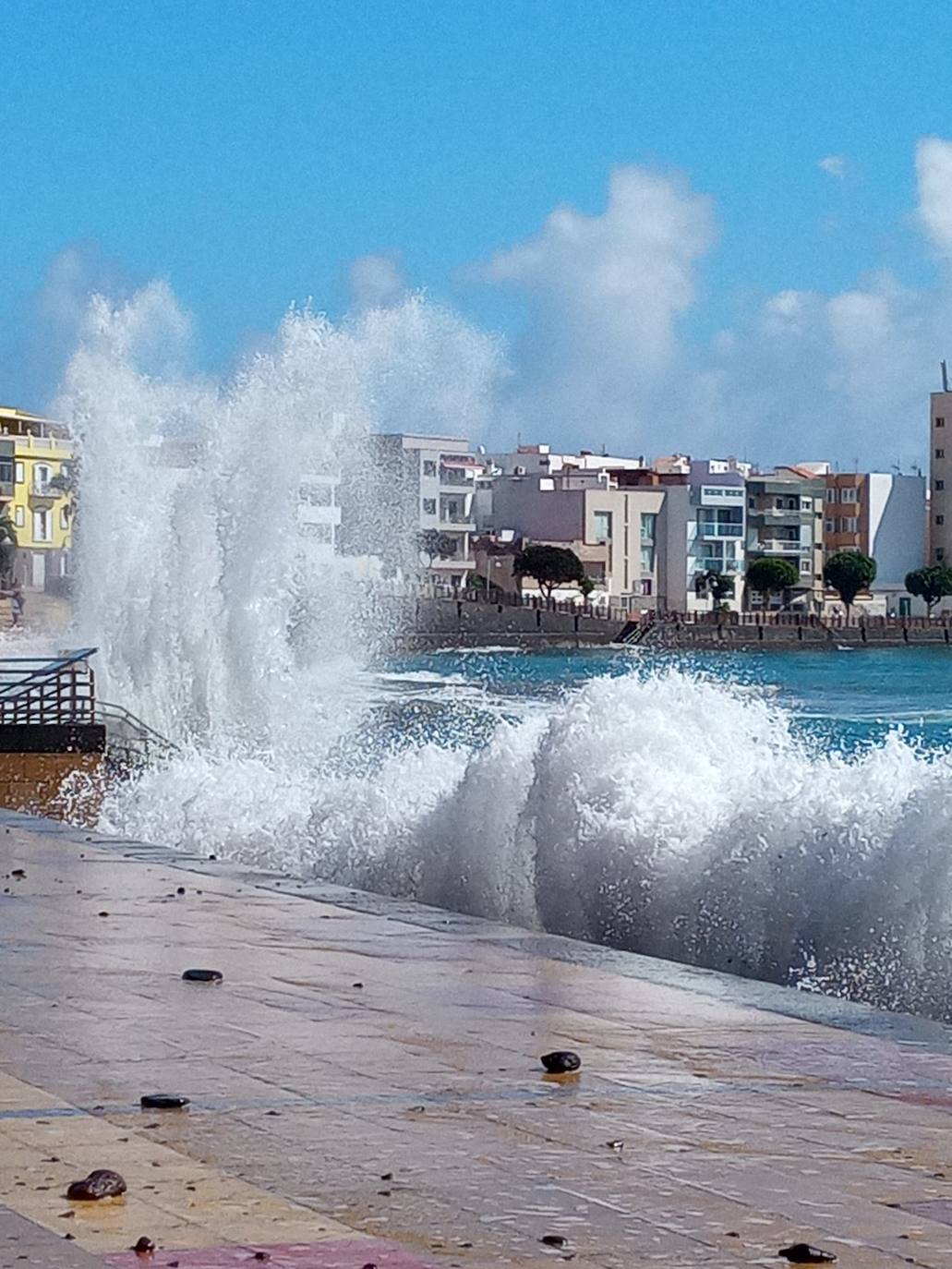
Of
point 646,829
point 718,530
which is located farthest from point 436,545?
point 646,829

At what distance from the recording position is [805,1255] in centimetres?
488

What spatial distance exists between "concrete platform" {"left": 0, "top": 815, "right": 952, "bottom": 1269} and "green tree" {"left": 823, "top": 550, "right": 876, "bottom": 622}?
114522 mm

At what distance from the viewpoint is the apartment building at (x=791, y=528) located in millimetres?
127812

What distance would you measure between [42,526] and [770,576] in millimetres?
45484

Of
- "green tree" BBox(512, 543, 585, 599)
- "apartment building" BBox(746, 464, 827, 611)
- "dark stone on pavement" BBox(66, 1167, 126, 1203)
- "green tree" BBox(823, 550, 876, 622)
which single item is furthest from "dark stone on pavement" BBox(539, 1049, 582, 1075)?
"apartment building" BBox(746, 464, 827, 611)

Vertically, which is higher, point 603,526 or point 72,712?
point 603,526

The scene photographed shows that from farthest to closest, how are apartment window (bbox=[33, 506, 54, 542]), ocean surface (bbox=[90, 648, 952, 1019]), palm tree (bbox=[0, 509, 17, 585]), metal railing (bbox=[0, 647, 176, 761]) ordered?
apartment window (bbox=[33, 506, 54, 542]), palm tree (bbox=[0, 509, 17, 585]), metal railing (bbox=[0, 647, 176, 761]), ocean surface (bbox=[90, 648, 952, 1019])

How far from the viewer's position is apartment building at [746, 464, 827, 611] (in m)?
128

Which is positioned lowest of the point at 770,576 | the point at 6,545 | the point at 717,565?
the point at 770,576

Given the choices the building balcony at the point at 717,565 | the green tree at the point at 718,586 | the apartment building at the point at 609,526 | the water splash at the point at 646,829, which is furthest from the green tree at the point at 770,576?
the water splash at the point at 646,829

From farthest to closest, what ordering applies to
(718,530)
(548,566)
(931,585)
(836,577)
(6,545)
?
(718,530) < (931,585) < (836,577) < (548,566) < (6,545)

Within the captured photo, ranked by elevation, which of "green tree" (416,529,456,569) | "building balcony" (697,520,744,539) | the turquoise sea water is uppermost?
"building balcony" (697,520,744,539)

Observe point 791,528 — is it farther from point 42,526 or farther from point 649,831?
point 649,831

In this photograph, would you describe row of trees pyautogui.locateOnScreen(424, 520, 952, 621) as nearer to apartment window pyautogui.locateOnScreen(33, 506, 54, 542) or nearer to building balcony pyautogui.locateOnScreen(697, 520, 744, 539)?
building balcony pyautogui.locateOnScreen(697, 520, 744, 539)
